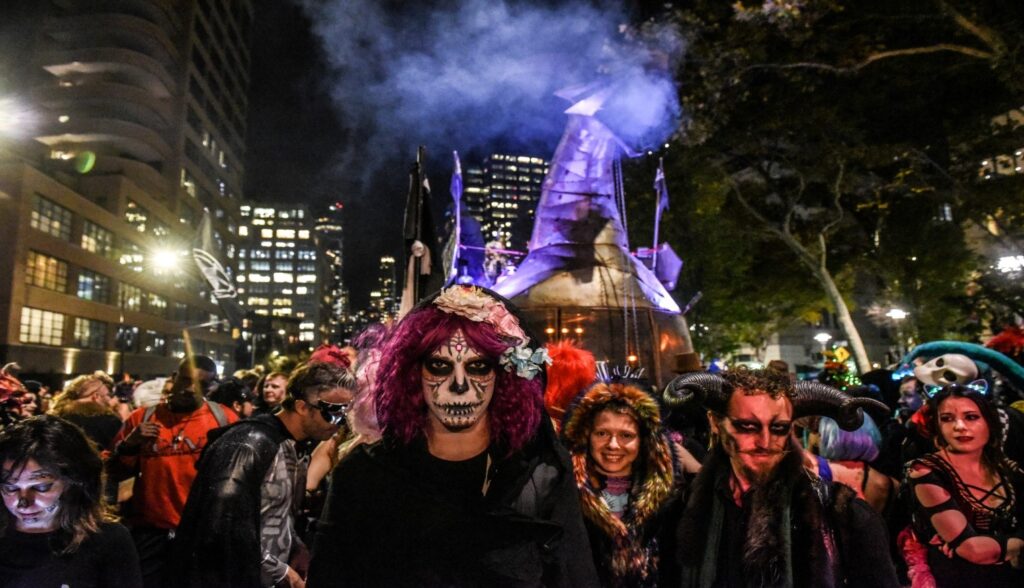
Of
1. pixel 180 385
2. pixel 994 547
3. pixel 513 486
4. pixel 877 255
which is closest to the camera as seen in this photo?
pixel 513 486

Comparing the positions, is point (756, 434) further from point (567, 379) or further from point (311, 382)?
point (311, 382)

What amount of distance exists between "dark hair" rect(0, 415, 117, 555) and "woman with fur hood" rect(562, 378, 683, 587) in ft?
7.64

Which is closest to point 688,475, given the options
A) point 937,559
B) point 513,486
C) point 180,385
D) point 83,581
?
point 937,559

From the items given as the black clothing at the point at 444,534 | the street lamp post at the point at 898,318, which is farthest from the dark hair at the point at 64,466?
the street lamp post at the point at 898,318

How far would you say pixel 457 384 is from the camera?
258 centimetres

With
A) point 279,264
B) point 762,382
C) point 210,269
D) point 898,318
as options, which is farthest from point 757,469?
point 279,264

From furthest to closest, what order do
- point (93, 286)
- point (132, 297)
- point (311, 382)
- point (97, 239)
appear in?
point (132, 297), point (97, 239), point (93, 286), point (311, 382)

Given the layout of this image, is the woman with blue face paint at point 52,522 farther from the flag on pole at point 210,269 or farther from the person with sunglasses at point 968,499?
the flag on pole at point 210,269

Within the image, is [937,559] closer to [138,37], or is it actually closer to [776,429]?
[776,429]

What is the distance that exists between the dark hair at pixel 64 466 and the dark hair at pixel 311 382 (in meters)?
1.10

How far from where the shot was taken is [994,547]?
354cm

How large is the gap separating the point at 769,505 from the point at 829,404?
650 mm

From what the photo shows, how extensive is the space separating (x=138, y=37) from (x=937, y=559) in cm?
6120

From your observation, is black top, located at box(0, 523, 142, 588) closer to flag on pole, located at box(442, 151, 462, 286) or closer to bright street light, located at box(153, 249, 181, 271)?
flag on pole, located at box(442, 151, 462, 286)
